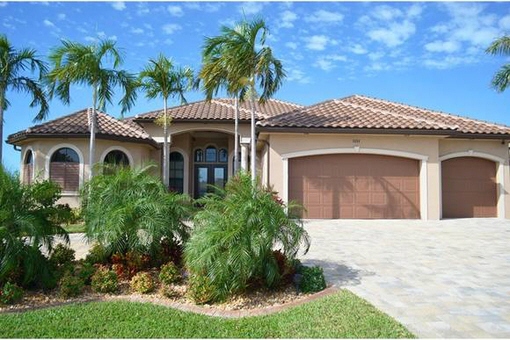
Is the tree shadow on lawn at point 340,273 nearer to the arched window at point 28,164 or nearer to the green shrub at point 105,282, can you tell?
the green shrub at point 105,282

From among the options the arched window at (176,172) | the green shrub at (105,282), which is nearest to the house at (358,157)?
the arched window at (176,172)

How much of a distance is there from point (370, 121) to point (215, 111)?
9359 millimetres

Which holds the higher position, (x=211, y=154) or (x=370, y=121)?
(x=370, y=121)

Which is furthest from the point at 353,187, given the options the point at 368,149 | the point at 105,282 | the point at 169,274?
the point at 105,282

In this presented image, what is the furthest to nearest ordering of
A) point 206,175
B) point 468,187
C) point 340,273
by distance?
1. point 206,175
2. point 468,187
3. point 340,273

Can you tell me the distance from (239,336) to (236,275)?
1181 millimetres

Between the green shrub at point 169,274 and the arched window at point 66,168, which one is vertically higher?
the arched window at point 66,168

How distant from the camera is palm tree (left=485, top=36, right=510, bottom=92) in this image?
50.7 feet

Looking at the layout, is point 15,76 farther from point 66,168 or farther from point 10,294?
point 10,294

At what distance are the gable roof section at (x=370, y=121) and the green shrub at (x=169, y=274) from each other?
9113 millimetres

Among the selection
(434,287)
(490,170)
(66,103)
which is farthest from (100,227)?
(490,170)

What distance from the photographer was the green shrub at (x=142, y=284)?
604 centimetres

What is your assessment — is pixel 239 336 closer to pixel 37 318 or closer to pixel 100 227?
pixel 37 318

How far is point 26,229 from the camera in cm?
603
